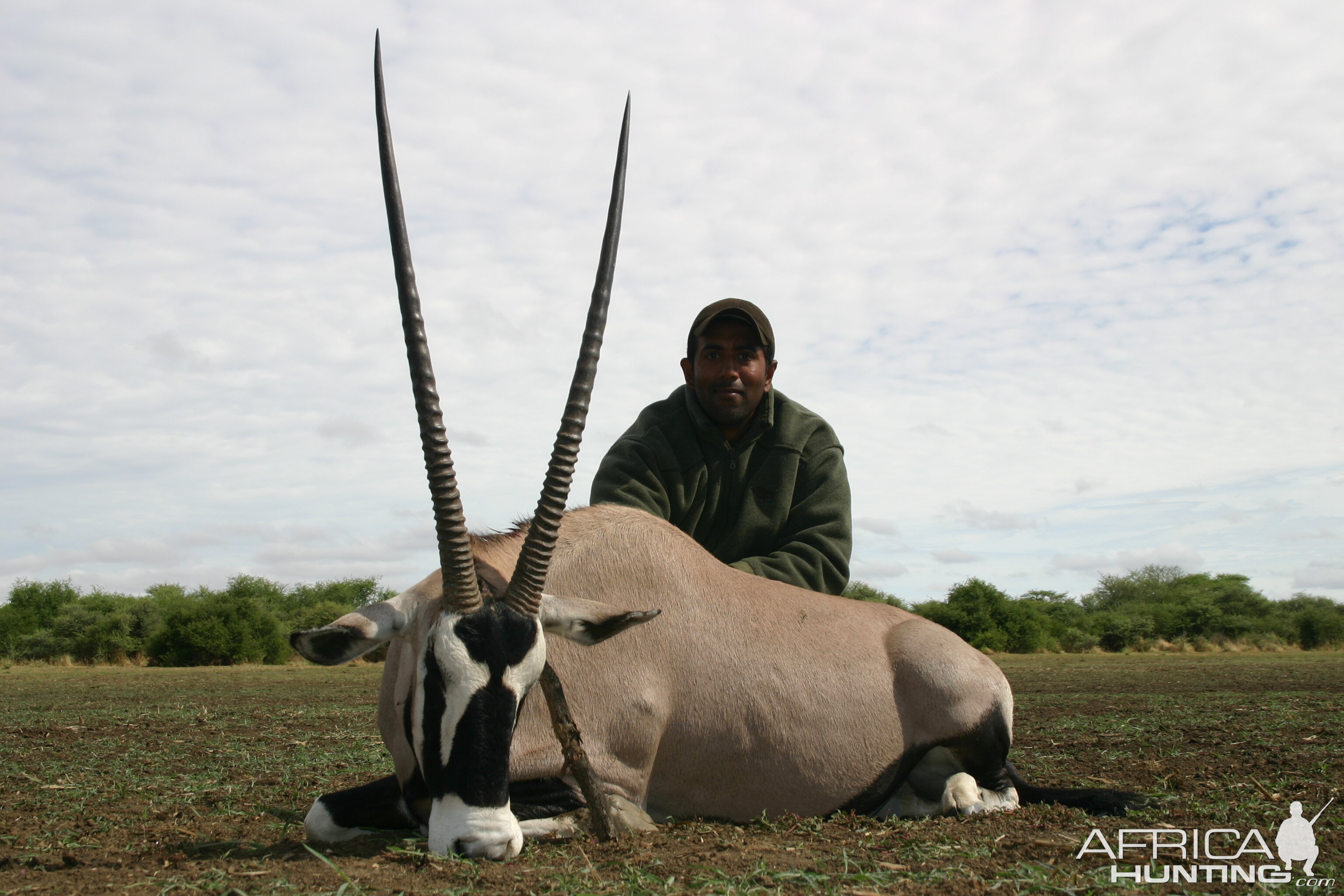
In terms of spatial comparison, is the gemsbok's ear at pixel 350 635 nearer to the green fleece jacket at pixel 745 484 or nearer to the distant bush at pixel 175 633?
the green fleece jacket at pixel 745 484

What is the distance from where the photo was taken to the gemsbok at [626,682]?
3.74m

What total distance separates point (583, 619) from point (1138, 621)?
51.4 metres

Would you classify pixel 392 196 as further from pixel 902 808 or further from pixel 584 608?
pixel 902 808

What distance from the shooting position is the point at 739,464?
719cm

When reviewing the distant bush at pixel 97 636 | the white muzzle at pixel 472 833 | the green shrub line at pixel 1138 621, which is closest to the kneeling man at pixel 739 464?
the white muzzle at pixel 472 833

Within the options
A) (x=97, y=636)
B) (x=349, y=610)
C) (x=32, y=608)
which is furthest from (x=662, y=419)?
(x=32, y=608)

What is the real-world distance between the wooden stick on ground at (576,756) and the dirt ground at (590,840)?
19 cm

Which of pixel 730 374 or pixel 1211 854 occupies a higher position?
pixel 730 374

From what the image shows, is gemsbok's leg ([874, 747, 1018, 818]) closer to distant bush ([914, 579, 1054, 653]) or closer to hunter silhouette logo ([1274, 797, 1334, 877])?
hunter silhouette logo ([1274, 797, 1334, 877])

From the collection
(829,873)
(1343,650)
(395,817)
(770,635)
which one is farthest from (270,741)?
(1343,650)

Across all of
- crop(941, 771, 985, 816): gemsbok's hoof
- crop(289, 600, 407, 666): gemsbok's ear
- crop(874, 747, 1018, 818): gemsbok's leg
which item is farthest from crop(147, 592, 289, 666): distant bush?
crop(941, 771, 985, 816): gemsbok's hoof

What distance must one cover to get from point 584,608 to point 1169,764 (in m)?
5.29

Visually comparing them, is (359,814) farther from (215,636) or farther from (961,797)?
(215,636)

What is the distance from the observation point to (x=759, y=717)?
194 inches
